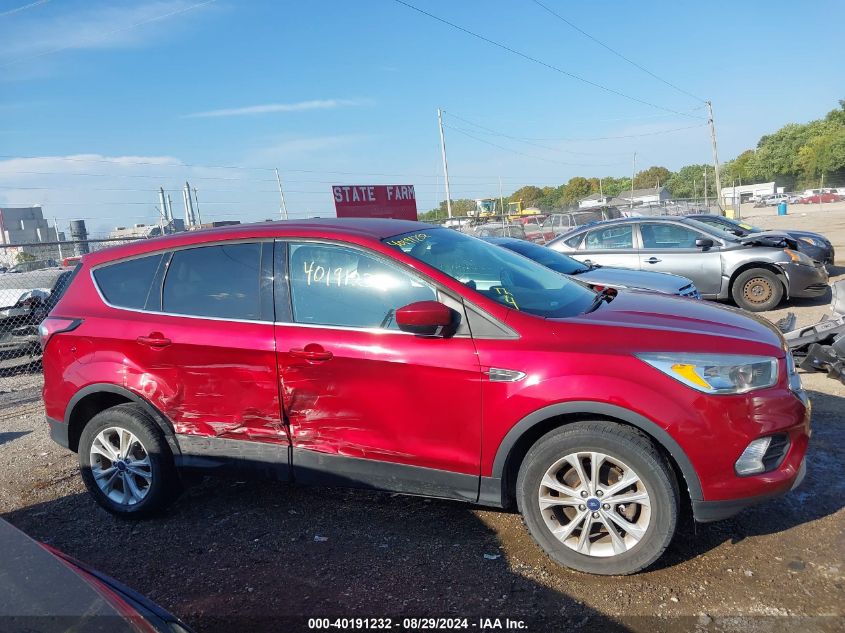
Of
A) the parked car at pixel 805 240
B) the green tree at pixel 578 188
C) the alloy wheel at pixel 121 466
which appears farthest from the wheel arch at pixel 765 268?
the green tree at pixel 578 188

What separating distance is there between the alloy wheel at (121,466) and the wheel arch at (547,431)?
87.9 inches

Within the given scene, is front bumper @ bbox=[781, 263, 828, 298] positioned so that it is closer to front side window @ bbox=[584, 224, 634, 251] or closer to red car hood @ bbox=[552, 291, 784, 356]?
front side window @ bbox=[584, 224, 634, 251]

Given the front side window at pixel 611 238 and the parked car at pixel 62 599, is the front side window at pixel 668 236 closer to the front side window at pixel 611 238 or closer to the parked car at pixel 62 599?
the front side window at pixel 611 238

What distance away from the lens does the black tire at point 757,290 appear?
949 cm

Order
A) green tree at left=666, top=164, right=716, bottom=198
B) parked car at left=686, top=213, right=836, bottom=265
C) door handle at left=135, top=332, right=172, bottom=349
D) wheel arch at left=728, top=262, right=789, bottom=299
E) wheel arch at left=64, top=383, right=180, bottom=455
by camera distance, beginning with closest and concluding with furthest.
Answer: door handle at left=135, top=332, right=172, bottom=349 < wheel arch at left=64, top=383, right=180, bottom=455 < wheel arch at left=728, top=262, right=789, bottom=299 < parked car at left=686, top=213, right=836, bottom=265 < green tree at left=666, top=164, right=716, bottom=198

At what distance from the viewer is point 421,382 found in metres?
3.36

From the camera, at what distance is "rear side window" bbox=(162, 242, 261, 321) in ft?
12.7

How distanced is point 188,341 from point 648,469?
2.67 metres

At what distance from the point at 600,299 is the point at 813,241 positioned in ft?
31.1

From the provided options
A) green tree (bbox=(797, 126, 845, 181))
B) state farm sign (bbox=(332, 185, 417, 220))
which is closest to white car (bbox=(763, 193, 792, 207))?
green tree (bbox=(797, 126, 845, 181))

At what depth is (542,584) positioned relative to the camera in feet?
10.4

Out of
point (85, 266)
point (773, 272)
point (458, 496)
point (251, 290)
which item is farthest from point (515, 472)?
point (773, 272)

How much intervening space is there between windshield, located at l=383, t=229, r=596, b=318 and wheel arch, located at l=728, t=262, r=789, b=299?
6.37m

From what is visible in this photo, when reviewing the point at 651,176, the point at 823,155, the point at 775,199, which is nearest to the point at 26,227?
the point at 775,199
